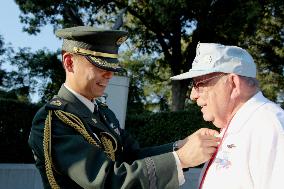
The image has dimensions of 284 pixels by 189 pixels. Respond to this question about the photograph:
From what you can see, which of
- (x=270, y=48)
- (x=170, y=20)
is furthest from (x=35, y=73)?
(x=270, y=48)

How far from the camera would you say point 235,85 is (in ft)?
7.63

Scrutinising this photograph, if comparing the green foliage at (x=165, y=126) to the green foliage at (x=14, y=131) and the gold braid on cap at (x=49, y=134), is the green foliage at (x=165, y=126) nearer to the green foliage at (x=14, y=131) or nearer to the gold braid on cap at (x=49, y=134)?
the green foliage at (x=14, y=131)

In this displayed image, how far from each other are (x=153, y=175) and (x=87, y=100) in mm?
806

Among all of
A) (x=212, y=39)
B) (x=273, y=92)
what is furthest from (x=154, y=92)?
(x=212, y=39)

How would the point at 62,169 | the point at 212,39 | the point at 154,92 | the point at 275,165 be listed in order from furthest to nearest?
the point at 154,92, the point at 212,39, the point at 62,169, the point at 275,165

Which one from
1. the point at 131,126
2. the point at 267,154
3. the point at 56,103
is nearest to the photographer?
the point at 267,154

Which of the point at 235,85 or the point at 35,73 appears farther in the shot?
the point at 35,73

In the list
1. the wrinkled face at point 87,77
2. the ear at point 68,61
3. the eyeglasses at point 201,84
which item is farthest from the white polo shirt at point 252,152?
the ear at point 68,61

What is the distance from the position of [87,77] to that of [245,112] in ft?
3.00

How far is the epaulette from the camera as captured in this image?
2.44 metres

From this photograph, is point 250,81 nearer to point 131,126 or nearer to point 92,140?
point 92,140

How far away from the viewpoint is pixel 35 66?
741 inches

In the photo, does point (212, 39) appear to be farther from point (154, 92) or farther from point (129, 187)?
point (129, 187)

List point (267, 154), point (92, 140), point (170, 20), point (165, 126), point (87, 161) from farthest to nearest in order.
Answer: point (170, 20) → point (165, 126) → point (92, 140) → point (87, 161) → point (267, 154)
